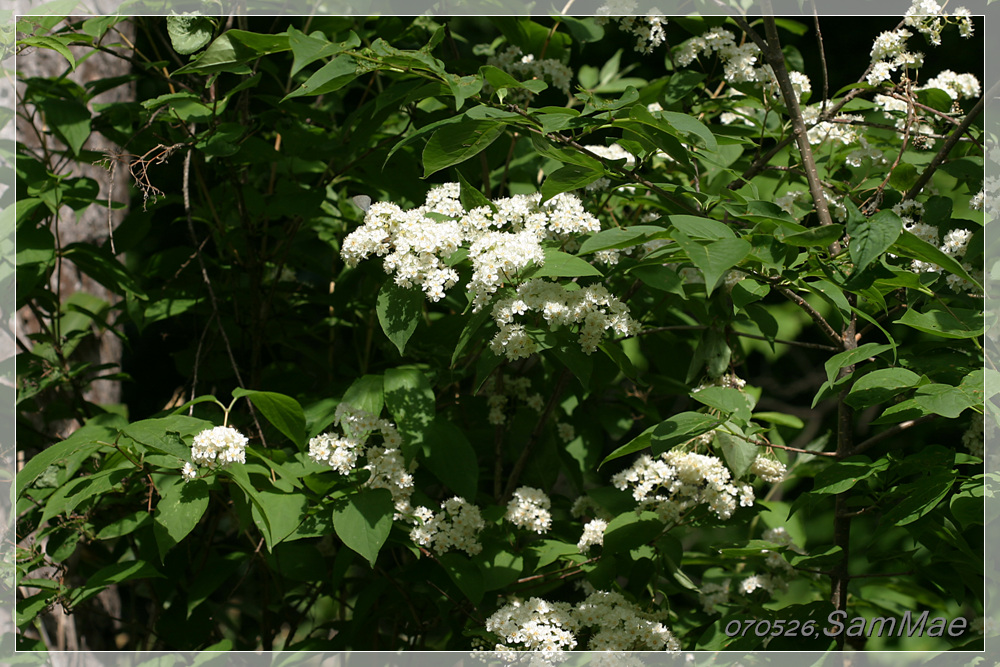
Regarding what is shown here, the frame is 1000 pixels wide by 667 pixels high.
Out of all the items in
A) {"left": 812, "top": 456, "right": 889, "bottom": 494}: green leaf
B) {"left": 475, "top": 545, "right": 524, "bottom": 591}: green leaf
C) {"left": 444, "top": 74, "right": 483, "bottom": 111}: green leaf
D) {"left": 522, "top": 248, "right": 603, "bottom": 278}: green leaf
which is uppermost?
{"left": 444, "top": 74, "right": 483, "bottom": 111}: green leaf

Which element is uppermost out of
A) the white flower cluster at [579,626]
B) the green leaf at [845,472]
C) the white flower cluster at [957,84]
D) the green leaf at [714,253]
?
the white flower cluster at [957,84]

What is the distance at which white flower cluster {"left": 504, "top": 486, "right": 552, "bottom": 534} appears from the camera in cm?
143

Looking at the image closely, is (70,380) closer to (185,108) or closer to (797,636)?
(185,108)

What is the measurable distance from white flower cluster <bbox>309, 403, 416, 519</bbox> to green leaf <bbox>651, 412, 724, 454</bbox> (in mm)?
443

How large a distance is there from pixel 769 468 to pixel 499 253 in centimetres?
67

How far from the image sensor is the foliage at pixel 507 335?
3.89 ft

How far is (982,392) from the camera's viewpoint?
3.53 feet

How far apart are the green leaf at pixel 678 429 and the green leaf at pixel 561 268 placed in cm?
26

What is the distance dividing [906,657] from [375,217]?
139 centimetres

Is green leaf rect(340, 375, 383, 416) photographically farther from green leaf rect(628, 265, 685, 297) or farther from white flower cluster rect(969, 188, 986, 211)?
white flower cluster rect(969, 188, 986, 211)

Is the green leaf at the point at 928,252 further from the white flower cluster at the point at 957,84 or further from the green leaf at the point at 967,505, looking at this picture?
the white flower cluster at the point at 957,84

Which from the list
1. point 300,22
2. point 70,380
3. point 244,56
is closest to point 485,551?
A: point 244,56

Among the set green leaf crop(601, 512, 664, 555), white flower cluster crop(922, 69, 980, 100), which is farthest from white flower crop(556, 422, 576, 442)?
white flower cluster crop(922, 69, 980, 100)

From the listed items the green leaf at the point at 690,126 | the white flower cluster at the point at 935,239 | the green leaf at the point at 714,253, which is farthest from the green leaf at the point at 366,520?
the white flower cluster at the point at 935,239
